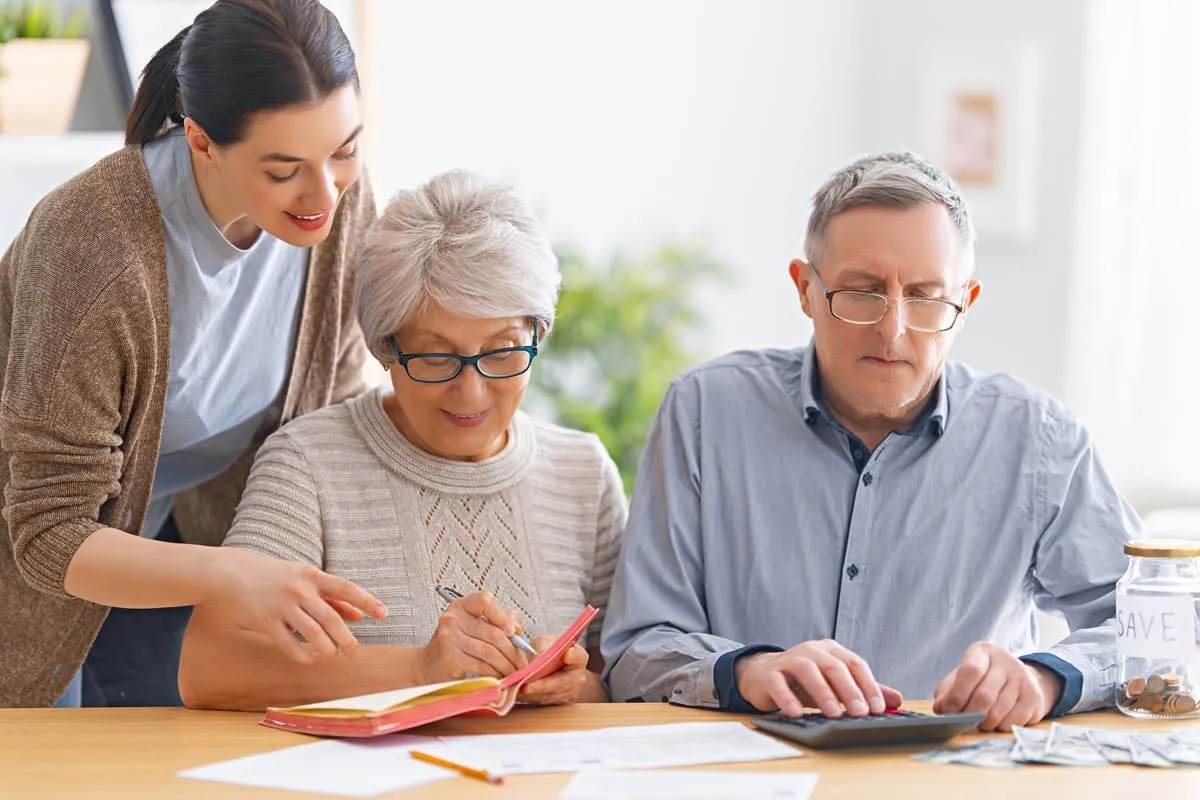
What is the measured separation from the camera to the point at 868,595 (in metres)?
1.96

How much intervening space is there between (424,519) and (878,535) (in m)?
0.65

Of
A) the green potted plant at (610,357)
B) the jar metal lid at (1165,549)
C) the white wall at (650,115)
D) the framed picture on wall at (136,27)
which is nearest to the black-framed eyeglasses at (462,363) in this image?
the jar metal lid at (1165,549)

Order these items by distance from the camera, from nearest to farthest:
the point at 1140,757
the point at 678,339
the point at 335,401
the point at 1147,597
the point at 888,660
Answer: the point at 1140,757 < the point at 1147,597 < the point at 888,660 < the point at 335,401 < the point at 678,339

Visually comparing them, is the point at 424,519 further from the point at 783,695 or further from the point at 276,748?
the point at 783,695

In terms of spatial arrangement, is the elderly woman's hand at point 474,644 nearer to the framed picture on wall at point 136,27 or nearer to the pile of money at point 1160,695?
the pile of money at point 1160,695

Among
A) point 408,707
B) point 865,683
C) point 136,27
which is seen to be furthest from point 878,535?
point 136,27

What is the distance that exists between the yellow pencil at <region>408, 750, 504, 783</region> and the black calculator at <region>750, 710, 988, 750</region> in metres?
0.35

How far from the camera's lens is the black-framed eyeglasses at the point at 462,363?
191 centimetres

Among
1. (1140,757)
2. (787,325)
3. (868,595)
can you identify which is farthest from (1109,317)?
(1140,757)

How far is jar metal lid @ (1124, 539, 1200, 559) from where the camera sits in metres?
1.60

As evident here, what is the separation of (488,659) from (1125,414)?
282 cm

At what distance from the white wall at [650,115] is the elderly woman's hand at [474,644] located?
2846 millimetres

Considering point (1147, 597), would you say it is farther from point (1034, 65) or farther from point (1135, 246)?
point (1034, 65)

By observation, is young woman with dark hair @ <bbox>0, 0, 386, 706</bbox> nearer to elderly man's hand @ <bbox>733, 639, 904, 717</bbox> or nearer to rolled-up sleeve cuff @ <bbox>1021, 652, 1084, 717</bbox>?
elderly man's hand @ <bbox>733, 639, 904, 717</bbox>
